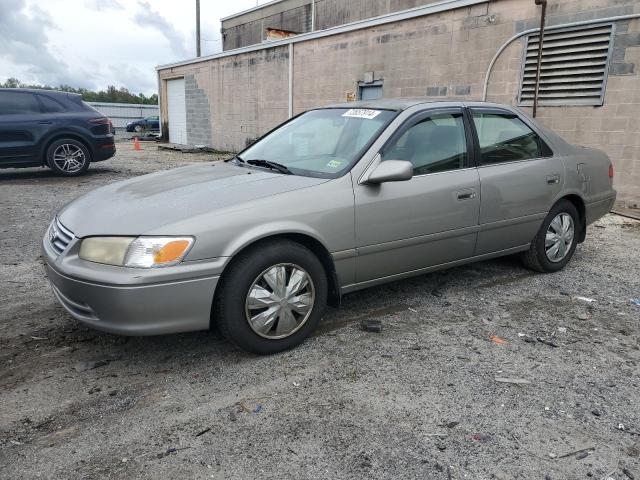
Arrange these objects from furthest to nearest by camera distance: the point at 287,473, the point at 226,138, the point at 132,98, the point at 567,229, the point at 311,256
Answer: the point at 132,98 → the point at 226,138 → the point at 567,229 → the point at 311,256 → the point at 287,473

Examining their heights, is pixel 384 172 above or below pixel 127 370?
above

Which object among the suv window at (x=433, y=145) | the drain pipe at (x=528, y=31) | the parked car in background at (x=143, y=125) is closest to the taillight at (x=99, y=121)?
the drain pipe at (x=528, y=31)

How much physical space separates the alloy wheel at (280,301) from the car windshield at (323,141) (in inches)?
29.3

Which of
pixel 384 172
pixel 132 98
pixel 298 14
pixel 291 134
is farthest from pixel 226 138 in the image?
pixel 132 98

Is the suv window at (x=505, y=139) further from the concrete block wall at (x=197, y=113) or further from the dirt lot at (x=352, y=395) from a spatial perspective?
the concrete block wall at (x=197, y=113)

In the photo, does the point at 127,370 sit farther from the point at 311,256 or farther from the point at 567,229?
the point at 567,229

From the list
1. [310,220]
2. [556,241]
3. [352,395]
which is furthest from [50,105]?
[352,395]

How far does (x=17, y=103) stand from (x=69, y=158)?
1325 millimetres

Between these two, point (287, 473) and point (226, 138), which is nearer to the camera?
point (287, 473)

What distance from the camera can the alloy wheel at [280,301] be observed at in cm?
296

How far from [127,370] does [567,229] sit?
3.99 metres

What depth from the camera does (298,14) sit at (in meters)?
26.2

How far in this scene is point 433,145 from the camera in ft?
12.4

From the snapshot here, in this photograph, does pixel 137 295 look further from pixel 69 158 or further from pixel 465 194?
pixel 69 158
